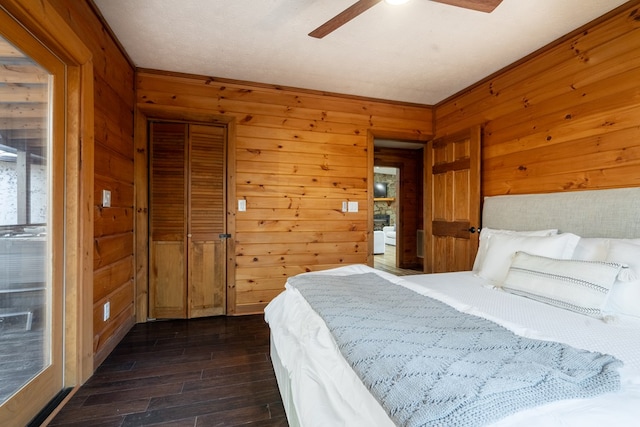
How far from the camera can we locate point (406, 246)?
598cm

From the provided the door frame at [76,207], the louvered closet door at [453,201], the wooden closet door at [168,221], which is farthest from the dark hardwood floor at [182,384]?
the louvered closet door at [453,201]

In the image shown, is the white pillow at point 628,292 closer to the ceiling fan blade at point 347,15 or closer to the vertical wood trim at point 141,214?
the ceiling fan blade at point 347,15

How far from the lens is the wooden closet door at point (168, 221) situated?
3.02 meters

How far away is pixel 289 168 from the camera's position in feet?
11.0

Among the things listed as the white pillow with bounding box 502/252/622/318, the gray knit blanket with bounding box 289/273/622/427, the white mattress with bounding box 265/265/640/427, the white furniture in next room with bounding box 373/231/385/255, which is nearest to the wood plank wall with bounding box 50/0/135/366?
the white mattress with bounding box 265/265/640/427

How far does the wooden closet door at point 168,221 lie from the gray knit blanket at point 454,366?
7.53ft

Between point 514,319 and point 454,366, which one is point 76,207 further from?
point 514,319

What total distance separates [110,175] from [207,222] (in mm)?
999

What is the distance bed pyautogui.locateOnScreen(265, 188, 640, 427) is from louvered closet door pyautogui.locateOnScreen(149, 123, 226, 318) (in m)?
1.46

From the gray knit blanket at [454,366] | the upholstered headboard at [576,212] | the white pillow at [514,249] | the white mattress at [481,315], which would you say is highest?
the upholstered headboard at [576,212]

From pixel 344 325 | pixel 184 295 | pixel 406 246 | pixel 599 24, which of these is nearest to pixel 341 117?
pixel 599 24

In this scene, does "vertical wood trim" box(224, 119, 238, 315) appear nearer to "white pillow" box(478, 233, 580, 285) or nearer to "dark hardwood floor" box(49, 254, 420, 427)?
"dark hardwood floor" box(49, 254, 420, 427)

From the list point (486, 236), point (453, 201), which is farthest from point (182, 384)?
point (453, 201)

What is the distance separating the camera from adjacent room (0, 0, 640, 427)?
1.07m
